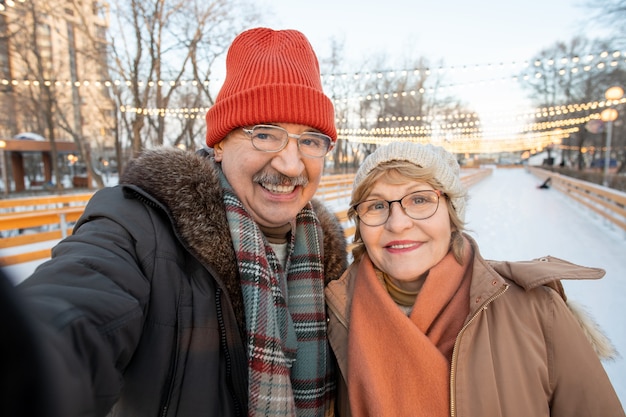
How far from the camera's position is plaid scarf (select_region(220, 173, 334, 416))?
1.10m

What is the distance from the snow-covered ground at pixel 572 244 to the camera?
3408 mm

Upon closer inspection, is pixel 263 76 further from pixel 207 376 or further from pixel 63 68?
pixel 63 68

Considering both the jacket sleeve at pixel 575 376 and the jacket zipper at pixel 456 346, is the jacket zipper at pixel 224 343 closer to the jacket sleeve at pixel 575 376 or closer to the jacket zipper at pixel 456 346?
the jacket zipper at pixel 456 346

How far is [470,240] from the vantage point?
1.54 meters

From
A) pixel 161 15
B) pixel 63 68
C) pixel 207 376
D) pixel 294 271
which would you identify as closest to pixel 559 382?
pixel 294 271

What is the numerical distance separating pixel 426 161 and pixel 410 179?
0.10m

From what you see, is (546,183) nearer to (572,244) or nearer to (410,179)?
(572,244)

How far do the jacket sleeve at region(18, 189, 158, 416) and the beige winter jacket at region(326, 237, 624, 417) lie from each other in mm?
1010

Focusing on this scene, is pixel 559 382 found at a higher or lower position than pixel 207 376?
lower

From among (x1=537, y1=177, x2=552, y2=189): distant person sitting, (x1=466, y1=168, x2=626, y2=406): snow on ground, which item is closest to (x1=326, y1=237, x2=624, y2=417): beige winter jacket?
(x1=466, y1=168, x2=626, y2=406): snow on ground

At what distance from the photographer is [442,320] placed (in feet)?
4.33

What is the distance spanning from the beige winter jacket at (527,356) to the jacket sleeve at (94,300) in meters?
1.01

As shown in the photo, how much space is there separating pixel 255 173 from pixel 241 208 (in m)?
0.17

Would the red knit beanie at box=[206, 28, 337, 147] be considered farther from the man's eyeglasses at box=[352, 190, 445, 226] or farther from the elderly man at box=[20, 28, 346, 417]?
the man's eyeglasses at box=[352, 190, 445, 226]
